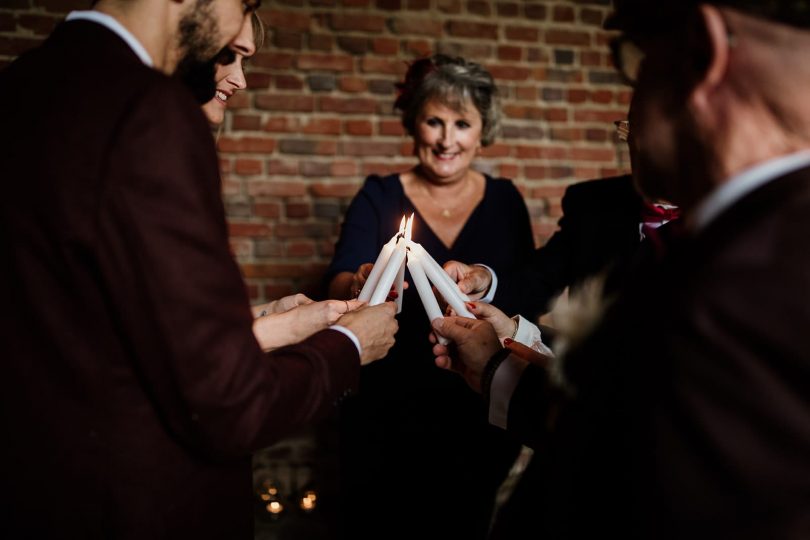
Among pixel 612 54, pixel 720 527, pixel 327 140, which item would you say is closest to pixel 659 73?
pixel 612 54

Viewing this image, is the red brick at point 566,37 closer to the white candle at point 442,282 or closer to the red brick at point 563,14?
the red brick at point 563,14

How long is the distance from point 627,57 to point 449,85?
1.52m

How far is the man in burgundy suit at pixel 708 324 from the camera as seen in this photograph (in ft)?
1.97

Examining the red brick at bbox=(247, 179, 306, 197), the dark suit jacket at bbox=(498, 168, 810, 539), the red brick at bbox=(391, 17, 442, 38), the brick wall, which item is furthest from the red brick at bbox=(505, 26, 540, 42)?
the dark suit jacket at bbox=(498, 168, 810, 539)

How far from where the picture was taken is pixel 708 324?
1.98ft

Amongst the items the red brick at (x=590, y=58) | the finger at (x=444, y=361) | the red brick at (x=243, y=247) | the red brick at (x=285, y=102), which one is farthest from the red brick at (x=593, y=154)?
the finger at (x=444, y=361)

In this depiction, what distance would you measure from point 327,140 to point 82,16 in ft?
6.23

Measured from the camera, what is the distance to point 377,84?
2803 millimetres

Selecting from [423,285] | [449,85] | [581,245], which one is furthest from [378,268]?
[449,85]

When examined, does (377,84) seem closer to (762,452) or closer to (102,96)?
(102,96)

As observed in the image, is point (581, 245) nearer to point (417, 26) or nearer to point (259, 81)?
point (417, 26)

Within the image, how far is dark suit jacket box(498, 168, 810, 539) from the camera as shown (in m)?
0.60

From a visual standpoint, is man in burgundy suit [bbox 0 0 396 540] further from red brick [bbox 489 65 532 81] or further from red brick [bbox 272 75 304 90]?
red brick [bbox 489 65 532 81]

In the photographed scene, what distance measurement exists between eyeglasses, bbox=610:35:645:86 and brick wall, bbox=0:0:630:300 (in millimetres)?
2023
